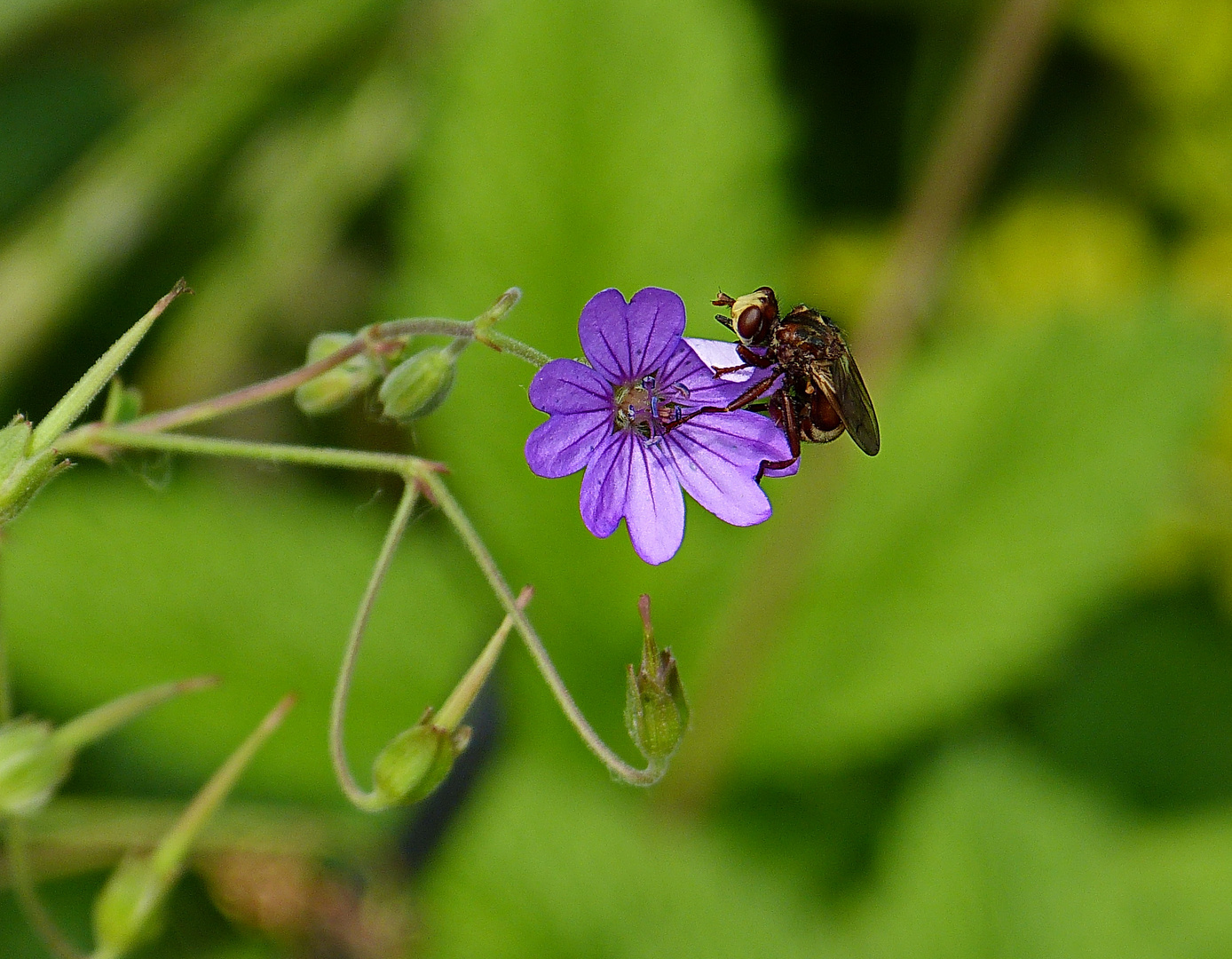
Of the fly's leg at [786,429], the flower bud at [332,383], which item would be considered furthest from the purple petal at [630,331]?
the flower bud at [332,383]

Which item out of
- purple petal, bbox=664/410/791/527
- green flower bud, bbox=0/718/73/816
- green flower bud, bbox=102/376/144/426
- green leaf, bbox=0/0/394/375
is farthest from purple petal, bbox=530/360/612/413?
green leaf, bbox=0/0/394/375

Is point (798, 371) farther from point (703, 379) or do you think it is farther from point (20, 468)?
point (20, 468)

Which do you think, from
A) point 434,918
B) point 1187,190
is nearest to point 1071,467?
point 1187,190

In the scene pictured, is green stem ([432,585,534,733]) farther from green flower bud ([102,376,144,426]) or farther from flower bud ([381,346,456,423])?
green flower bud ([102,376,144,426])

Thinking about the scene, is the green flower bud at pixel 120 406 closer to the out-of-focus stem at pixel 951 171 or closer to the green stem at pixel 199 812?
the green stem at pixel 199 812

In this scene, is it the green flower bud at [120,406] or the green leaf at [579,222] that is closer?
the green flower bud at [120,406]

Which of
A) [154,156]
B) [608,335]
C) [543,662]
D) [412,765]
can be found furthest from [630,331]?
[154,156]
